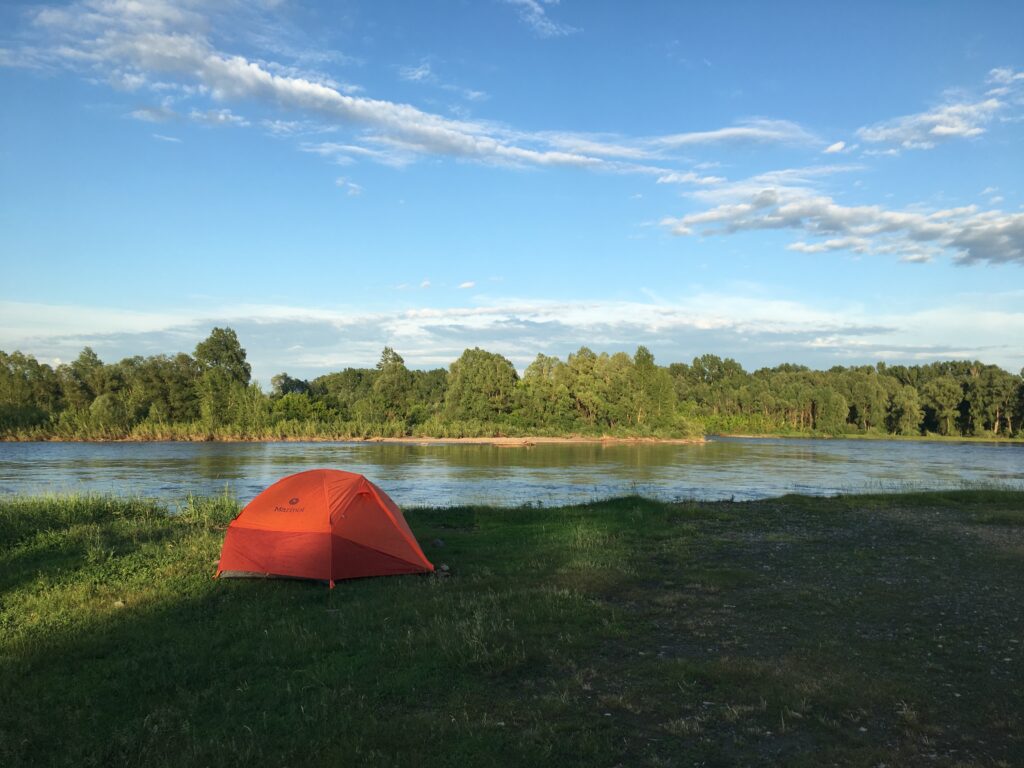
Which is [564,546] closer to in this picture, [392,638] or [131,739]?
[392,638]

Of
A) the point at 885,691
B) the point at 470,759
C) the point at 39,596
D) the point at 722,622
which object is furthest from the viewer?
the point at 39,596

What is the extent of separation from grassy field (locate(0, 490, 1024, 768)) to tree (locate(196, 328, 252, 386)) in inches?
4277

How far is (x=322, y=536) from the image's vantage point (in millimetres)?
11555

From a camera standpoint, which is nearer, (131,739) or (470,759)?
(470,759)

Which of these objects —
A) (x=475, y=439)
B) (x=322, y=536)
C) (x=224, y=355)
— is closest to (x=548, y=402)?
(x=475, y=439)

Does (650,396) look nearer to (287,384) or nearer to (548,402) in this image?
(548,402)

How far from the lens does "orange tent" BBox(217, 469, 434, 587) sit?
454 inches

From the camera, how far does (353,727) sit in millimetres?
6008

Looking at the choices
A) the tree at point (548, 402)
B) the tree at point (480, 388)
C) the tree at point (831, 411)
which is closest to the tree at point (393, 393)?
the tree at point (480, 388)

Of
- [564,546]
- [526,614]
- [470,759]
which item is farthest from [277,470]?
[470,759]

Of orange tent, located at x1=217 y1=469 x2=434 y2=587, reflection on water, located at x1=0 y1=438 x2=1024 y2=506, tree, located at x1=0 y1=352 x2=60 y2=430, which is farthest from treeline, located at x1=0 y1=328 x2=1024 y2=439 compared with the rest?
orange tent, located at x1=217 y1=469 x2=434 y2=587

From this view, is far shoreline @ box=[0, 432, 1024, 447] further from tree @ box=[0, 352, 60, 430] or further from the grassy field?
the grassy field

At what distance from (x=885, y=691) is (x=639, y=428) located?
97.9 metres

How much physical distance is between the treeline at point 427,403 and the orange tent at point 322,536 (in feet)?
275
